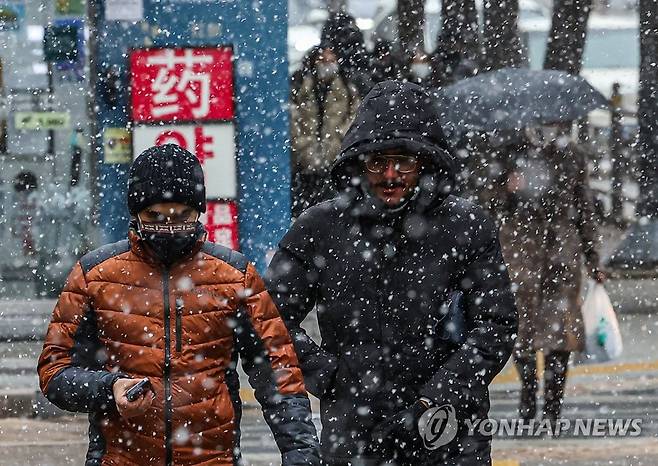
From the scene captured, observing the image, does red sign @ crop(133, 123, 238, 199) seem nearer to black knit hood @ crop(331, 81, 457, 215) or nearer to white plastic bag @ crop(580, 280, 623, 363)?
white plastic bag @ crop(580, 280, 623, 363)

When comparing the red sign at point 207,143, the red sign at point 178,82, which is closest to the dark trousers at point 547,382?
the red sign at point 207,143

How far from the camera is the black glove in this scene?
5090 millimetres

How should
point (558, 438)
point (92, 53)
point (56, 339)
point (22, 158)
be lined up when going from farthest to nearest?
1. point (22, 158)
2. point (92, 53)
3. point (558, 438)
4. point (56, 339)

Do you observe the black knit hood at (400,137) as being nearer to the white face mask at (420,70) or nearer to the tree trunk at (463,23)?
the white face mask at (420,70)

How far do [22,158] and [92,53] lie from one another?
10.6 ft

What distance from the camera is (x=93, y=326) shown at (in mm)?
4961

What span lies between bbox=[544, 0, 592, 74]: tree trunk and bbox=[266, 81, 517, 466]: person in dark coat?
11.5 meters

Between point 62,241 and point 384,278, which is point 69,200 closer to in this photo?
point 62,241

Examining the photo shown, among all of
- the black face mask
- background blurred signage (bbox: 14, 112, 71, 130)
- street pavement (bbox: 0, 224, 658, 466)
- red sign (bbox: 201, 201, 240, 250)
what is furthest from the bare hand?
background blurred signage (bbox: 14, 112, 71, 130)

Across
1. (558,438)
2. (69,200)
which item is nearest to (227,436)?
(558,438)

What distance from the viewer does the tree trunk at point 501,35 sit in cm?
1675

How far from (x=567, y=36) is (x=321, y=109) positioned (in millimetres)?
5910

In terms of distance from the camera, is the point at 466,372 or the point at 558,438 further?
the point at 558,438

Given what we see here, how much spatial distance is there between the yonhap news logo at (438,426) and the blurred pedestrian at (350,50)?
666 cm
